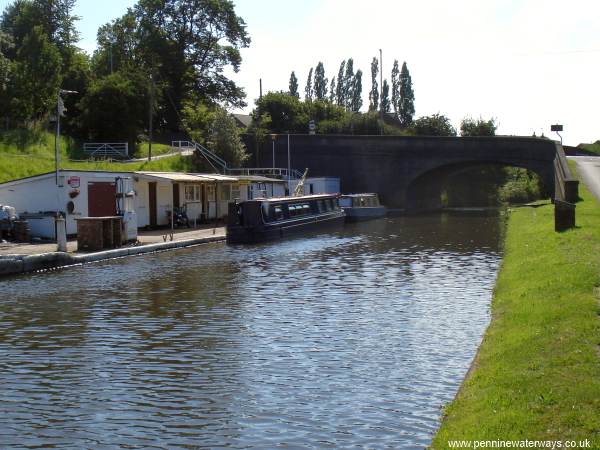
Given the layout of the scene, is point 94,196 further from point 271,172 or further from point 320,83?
point 320,83

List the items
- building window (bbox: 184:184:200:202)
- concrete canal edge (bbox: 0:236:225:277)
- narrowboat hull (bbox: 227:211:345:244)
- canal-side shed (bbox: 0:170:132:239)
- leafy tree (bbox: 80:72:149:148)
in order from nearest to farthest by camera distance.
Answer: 1. concrete canal edge (bbox: 0:236:225:277)
2. canal-side shed (bbox: 0:170:132:239)
3. narrowboat hull (bbox: 227:211:345:244)
4. building window (bbox: 184:184:200:202)
5. leafy tree (bbox: 80:72:149:148)

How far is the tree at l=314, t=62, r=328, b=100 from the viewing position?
107 m

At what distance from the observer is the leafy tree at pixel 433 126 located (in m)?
75.1

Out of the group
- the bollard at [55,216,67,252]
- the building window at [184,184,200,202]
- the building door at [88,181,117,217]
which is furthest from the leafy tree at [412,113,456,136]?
the bollard at [55,216,67,252]

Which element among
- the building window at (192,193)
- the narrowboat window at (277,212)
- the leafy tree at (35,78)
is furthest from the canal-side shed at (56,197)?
the leafy tree at (35,78)

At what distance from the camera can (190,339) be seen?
36.7ft

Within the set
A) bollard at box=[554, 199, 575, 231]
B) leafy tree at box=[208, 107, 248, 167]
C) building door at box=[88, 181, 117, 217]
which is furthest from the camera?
leafy tree at box=[208, 107, 248, 167]

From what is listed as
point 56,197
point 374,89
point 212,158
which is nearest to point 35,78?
point 212,158

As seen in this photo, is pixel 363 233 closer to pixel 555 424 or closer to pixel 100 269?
pixel 100 269

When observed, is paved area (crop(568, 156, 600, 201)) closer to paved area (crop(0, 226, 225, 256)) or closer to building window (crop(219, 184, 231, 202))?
paved area (crop(0, 226, 225, 256))

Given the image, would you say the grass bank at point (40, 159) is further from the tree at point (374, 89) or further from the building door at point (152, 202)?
the tree at point (374, 89)

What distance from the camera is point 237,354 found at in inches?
400

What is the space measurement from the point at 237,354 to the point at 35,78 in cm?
3909

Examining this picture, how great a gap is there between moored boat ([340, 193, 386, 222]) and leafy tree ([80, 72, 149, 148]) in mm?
14326
